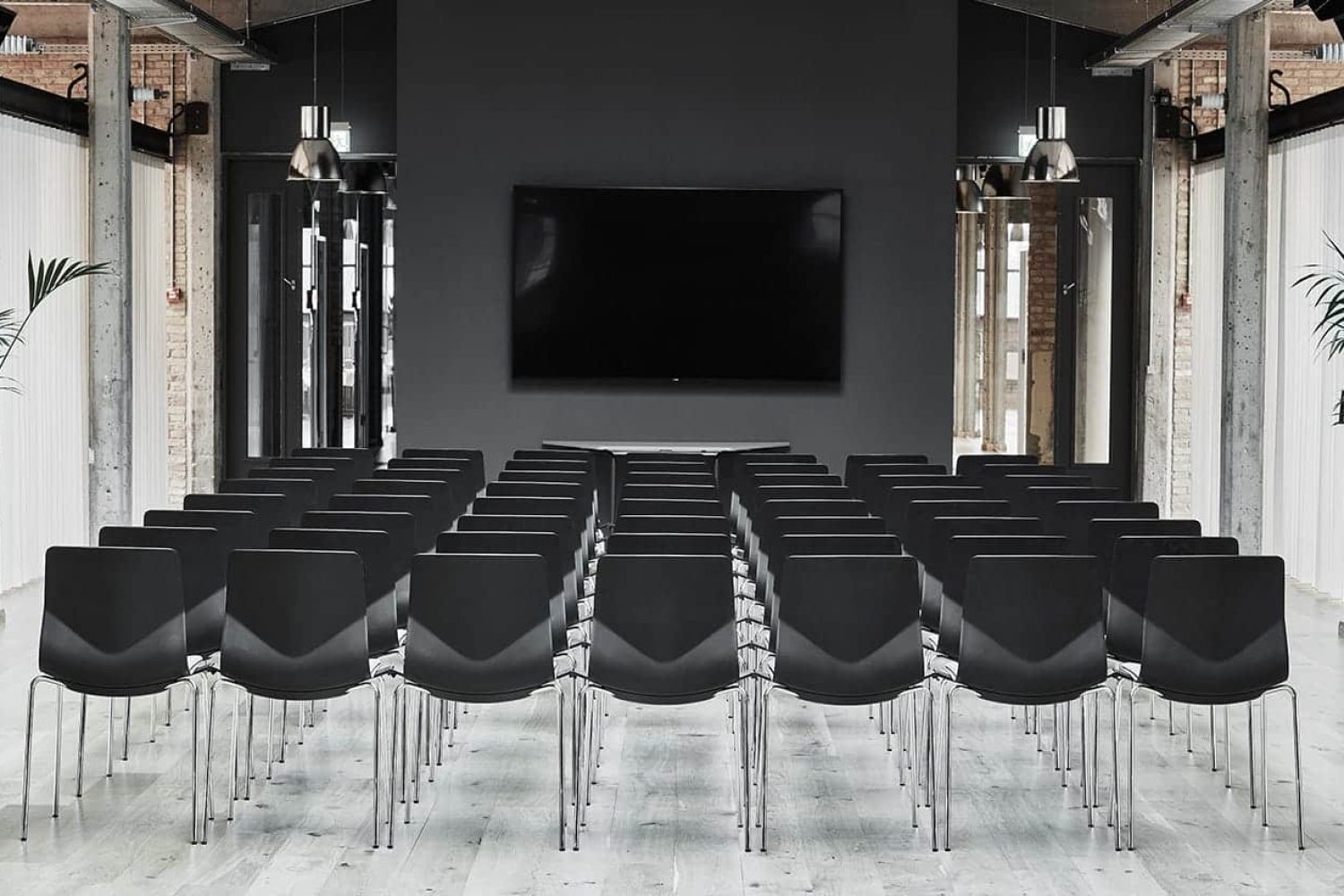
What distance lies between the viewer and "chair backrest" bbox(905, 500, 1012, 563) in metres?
7.79

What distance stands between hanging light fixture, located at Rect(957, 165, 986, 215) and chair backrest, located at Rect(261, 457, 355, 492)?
263 inches

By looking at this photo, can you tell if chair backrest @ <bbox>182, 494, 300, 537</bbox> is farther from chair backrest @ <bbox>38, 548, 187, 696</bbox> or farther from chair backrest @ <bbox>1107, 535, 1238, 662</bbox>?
chair backrest @ <bbox>1107, 535, 1238, 662</bbox>

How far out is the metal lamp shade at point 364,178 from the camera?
14359mm

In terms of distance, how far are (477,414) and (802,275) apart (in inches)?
127

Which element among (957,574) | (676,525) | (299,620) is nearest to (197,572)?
(299,620)

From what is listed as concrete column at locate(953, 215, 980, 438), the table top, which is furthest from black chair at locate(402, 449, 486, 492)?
concrete column at locate(953, 215, 980, 438)

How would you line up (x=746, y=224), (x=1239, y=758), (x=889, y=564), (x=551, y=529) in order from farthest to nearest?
(x=746, y=224) → (x=551, y=529) → (x=1239, y=758) → (x=889, y=564)

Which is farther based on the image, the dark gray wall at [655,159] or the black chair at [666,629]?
the dark gray wall at [655,159]

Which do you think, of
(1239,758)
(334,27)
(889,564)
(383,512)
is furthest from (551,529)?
(334,27)

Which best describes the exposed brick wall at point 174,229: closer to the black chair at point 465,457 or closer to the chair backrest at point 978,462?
the black chair at point 465,457

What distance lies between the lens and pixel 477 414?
48.7 feet

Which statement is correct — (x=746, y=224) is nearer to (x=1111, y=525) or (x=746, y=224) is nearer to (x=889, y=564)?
(x=1111, y=525)

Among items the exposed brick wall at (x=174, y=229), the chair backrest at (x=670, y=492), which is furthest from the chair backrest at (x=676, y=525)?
the exposed brick wall at (x=174, y=229)

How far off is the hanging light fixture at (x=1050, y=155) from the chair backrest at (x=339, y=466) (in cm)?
519
